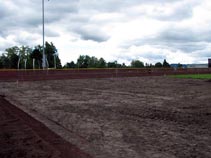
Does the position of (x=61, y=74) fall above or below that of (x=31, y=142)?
above

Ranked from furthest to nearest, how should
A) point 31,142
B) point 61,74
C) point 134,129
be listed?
1. point 61,74
2. point 134,129
3. point 31,142

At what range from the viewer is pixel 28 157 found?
232 inches

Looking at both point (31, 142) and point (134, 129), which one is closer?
point (31, 142)

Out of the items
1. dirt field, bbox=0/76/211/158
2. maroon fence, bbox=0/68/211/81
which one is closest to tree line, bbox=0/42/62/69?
maroon fence, bbox=0/68/211/81

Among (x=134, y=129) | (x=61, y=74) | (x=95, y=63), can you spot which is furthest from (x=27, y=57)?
(x=134, y=129)

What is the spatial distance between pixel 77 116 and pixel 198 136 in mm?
4582

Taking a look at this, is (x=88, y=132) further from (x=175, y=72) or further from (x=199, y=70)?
(x=199, y=70)

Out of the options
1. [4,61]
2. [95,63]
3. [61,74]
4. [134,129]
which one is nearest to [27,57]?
[4,61]

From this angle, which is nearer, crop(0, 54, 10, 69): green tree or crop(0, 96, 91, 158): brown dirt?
crop(0, 96, 91, 158): brown dirt

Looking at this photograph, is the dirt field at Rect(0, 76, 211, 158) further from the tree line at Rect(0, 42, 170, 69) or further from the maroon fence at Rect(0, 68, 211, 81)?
the tree line at Rect(0, 42, 170, 69)

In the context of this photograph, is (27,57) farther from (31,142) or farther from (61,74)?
(31,142)

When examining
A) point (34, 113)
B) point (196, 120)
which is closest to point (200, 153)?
point (196, 120)

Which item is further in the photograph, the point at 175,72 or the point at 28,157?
the point at 175,72

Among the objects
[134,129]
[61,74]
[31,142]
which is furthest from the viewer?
[61,74]
